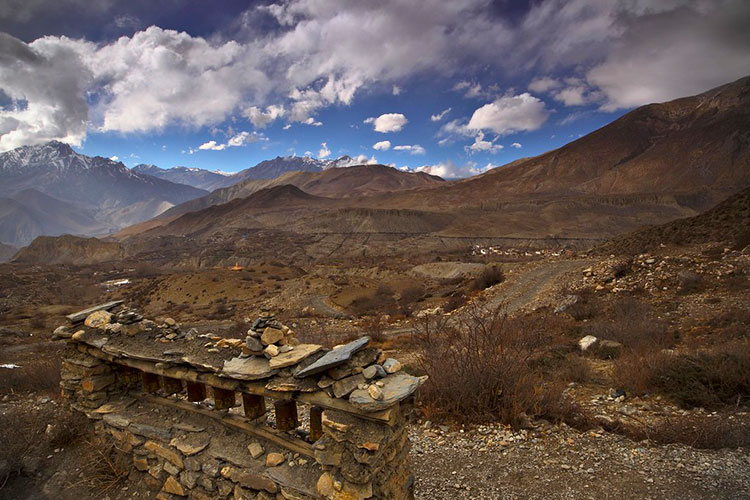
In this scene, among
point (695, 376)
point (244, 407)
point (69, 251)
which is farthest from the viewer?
point (69, 251)

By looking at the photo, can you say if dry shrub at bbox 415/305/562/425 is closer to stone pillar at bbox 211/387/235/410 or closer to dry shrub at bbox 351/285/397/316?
stone pillar at bbox 211/387/235/410

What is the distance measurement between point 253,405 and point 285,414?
0.49 meters

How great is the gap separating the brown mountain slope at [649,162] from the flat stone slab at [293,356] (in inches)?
4320

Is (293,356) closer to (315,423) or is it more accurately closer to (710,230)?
(315,423)

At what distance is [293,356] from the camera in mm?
3576

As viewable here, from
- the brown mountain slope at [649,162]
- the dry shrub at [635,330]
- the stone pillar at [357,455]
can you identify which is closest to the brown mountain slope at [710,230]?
the dry shrub at [635,330]

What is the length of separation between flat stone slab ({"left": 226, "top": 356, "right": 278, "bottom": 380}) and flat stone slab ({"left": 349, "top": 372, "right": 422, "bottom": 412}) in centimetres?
100

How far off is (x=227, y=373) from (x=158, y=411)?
82.4 inches

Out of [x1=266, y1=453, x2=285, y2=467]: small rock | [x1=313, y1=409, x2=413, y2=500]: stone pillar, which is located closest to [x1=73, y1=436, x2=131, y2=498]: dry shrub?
[x1=266, y1=453, x2=285, y2=467]: small rock

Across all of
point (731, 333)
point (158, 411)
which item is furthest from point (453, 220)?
point (158, 411)

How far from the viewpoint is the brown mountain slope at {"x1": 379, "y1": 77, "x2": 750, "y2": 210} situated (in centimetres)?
9638

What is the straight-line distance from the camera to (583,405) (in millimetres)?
5980

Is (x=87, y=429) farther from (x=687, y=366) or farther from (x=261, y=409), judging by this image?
(x=687, y=366)

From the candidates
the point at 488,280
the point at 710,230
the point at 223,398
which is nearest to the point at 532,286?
the point at 488,280
